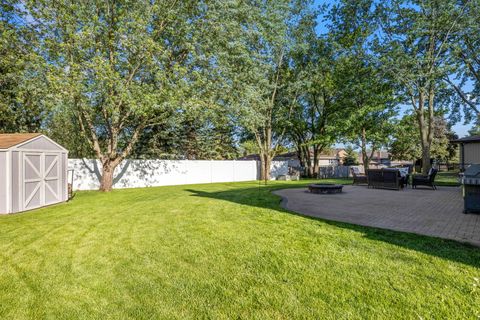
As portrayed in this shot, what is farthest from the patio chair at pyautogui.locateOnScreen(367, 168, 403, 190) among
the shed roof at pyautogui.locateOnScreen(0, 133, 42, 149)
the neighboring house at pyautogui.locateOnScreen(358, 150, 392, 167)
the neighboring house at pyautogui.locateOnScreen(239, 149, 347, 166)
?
the neighboring house at pyautogui.locateOnScreen(358, 150, 392, 167)

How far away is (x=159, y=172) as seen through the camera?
16844 millimetres

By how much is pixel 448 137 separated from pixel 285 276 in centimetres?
4575

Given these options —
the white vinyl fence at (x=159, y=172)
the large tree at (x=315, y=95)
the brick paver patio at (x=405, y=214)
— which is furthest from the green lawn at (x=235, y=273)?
the large tree at (x=315, y=95)

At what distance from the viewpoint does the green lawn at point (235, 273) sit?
257cm

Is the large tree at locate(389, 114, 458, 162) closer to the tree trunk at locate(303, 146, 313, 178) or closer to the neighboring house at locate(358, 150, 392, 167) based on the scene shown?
the neighboring house at locate(358, 150, 392, 167)

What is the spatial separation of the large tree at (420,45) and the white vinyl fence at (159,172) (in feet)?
40.9

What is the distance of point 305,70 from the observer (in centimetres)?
2081

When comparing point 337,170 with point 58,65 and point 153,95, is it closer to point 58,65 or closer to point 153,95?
point 153,95

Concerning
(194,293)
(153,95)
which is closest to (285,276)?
(194,293)

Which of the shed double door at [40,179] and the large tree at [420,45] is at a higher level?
the large tree at [420,45]

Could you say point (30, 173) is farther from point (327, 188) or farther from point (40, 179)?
point (327, 188)

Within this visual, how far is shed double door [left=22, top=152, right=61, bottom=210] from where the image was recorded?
7969 mm

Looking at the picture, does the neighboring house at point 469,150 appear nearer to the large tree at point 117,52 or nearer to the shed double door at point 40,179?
the large tree at point 117,52

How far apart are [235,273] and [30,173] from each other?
8380 millimetres
